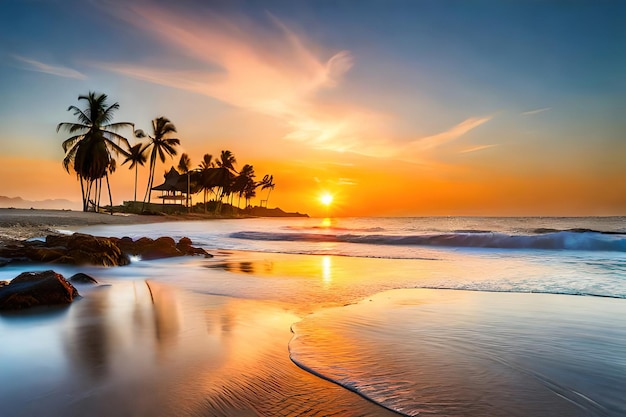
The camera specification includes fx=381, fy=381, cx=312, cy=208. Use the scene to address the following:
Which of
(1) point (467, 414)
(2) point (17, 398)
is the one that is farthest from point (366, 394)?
(2) point (17, 398)

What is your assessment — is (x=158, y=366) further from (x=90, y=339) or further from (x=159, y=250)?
(x=159, y=250)

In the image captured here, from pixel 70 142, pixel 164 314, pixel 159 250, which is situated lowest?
pixel 164 314

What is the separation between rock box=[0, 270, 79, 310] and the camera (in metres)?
4.53

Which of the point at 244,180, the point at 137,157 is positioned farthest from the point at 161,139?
the point at 244,180

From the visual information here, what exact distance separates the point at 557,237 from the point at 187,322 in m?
19.1

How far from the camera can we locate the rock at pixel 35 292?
4527 millimetres

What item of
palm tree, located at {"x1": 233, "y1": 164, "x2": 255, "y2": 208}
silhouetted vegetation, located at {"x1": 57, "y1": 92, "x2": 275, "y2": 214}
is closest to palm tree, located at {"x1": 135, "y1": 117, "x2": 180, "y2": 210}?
silhouetted vegetation, located at {"x1": 57, "y1": 92, "x2": 275, "y2": 214}

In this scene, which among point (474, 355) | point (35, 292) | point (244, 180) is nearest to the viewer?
point (474, 355)

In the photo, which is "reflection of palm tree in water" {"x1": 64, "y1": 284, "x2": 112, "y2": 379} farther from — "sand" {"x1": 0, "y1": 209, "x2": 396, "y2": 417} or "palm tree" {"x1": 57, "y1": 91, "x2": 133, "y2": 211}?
"palm tree" {"x1": 57, "y1": 91, "x2": 133, "y2": 211}

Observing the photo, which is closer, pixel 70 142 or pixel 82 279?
pixel 82 279

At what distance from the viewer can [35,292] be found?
4734 mm

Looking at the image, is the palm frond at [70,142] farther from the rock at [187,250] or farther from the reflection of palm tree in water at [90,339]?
the reflection of palm tree in water at [90,339]

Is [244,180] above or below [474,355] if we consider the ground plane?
above

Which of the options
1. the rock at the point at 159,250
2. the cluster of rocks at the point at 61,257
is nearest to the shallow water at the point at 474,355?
the cluster of rocks at the point at 61,257
